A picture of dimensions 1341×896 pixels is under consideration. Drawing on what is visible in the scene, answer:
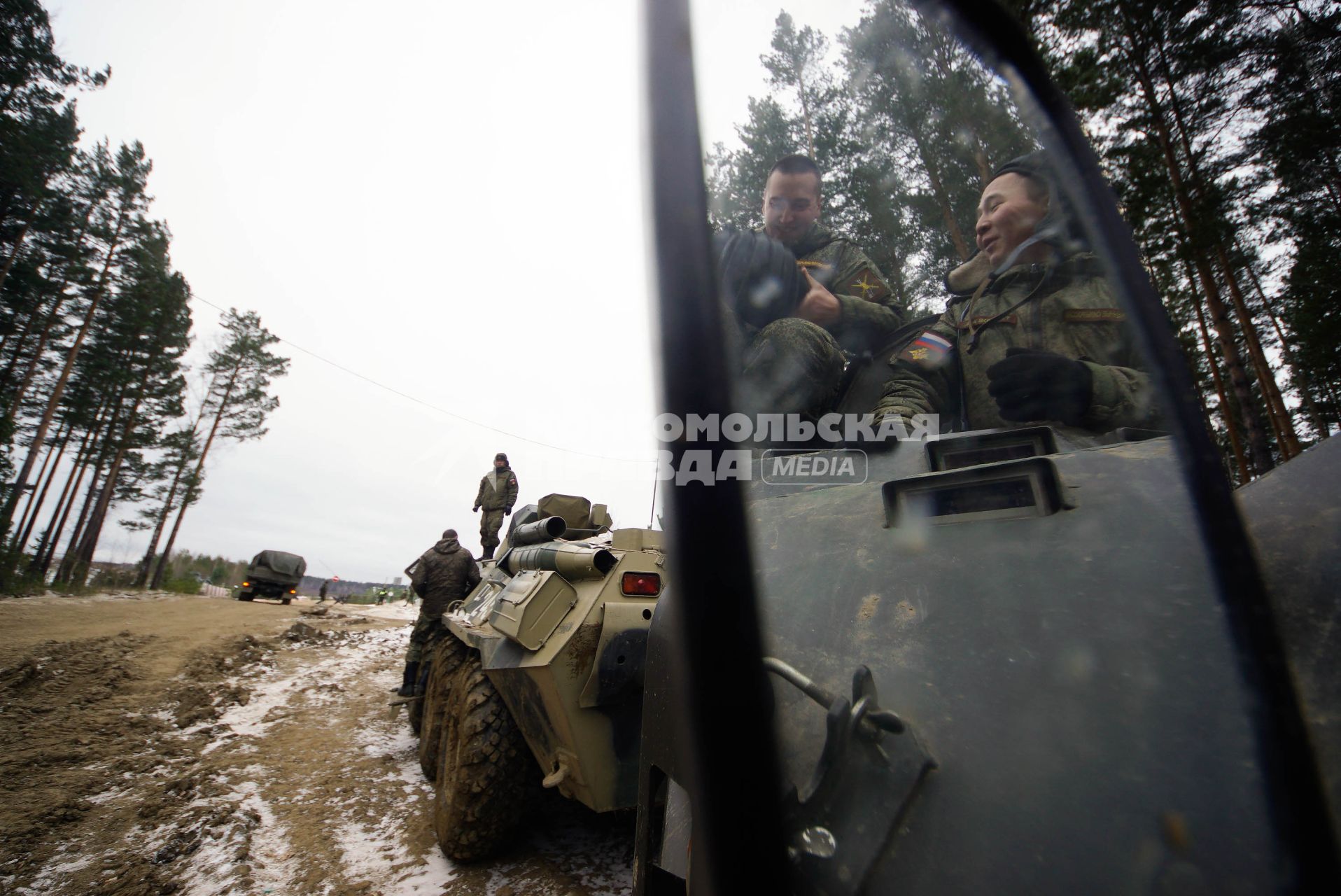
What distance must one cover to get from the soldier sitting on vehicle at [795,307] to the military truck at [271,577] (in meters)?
22.9

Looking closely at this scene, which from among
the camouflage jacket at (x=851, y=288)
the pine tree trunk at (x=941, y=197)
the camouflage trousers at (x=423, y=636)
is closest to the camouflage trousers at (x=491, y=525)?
the camouflage trousers at (x=423, y=636)

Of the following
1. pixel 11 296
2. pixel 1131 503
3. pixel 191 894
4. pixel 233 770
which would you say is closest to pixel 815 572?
pixel 1131 503

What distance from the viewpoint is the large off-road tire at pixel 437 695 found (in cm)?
443

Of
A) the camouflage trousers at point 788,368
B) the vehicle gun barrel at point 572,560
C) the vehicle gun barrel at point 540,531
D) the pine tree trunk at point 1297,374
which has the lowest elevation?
the vehicle gun barrel at point 572,560

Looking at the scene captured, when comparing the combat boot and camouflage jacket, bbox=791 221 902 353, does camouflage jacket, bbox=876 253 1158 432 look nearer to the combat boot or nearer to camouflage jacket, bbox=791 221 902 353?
camouflage jacket, bbox=791 221 902 353

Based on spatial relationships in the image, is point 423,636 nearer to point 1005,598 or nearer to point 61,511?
point 1005,598

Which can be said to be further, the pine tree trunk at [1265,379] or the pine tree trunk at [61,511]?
the pine tree trunk at [61,511]

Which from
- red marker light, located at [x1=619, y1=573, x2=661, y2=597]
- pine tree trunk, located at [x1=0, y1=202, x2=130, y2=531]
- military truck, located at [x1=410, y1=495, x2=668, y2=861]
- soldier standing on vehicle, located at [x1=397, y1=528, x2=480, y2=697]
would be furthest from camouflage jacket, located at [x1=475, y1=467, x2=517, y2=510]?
pine tree trunk, located at [x1=0, y1=202, x2=130, y2=531]

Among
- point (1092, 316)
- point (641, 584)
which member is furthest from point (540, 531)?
point (1092, 316)

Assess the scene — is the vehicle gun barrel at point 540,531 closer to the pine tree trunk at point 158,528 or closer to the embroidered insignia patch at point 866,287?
the embroidered insignia patch at point 866,287

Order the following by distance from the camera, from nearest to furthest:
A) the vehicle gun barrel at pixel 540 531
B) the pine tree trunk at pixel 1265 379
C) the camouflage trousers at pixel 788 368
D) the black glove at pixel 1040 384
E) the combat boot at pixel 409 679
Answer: the black glove at pixel 1040 384
the camouflage trousers at pixel 788 368
the vehicle gun barrel at pixel 540 531
the combat boot at pixel 409 679
the pine tree trunk at pixel 1265 379

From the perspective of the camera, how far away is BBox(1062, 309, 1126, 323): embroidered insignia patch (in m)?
2.28

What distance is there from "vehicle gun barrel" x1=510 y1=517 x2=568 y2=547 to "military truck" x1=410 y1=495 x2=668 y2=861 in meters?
0.20

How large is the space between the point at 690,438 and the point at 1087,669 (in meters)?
0.89
